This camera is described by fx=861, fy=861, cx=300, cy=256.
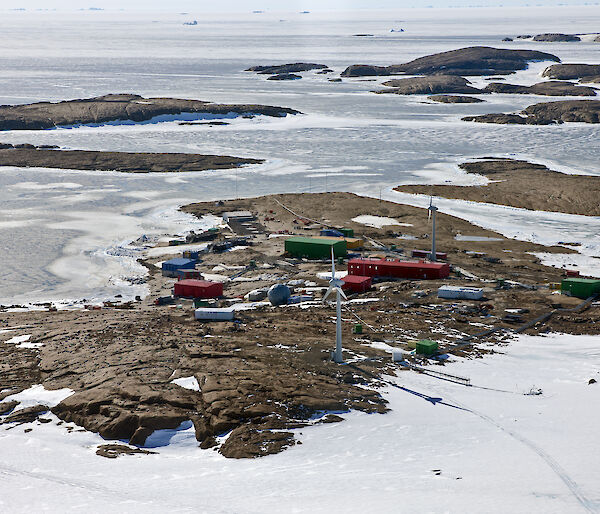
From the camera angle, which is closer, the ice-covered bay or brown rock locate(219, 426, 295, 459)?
the ice-covered bay

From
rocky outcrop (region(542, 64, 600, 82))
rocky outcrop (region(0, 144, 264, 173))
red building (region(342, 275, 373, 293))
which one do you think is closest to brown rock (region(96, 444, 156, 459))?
red building (region(342, 275, 373, 293))

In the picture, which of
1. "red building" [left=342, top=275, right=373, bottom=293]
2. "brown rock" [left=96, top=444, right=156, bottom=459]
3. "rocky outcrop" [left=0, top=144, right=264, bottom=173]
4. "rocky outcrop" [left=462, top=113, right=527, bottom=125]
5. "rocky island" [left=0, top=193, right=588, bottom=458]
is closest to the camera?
"brown rock" [left=96, top=444, right=156, bottom=459]

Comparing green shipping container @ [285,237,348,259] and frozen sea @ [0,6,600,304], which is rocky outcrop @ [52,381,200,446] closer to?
frozen sea @ [0,6,600,304]

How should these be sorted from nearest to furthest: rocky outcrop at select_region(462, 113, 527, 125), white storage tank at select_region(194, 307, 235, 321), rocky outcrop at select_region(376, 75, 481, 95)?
white storage tank at select_region(194, 307, 235, 321)
rocky outcrop at select_region(462, 113, 527, 125)
rocky outcrop at select_region(376, 75, 481, 95)

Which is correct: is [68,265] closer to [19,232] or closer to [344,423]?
[19,232]

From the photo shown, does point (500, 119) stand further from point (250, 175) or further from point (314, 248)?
point (314, 248)

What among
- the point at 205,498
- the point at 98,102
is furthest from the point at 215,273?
the point at 98,102

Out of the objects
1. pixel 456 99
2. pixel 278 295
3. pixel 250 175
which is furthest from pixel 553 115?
pixel 278 295

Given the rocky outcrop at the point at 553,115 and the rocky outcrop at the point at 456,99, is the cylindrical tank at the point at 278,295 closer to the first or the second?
the rocky outcrop at the point at 553,115
